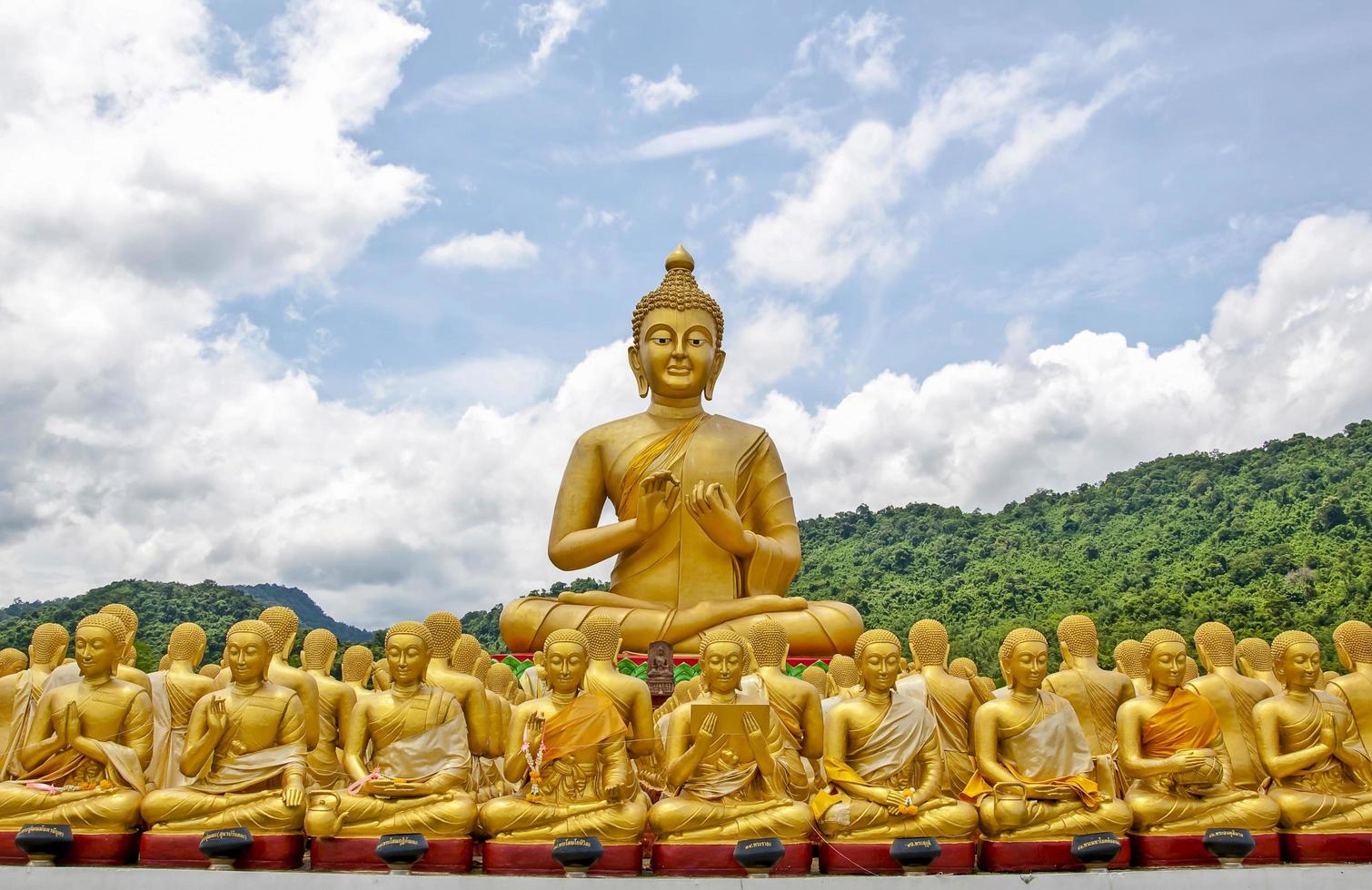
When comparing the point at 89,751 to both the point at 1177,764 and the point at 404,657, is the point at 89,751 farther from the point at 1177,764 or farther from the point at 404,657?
the point at 1177,764

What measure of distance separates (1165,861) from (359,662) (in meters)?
5.68

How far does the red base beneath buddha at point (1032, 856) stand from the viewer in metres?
7.19

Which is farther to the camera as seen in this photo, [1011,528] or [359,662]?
[1011,528]

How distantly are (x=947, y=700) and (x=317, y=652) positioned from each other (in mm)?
4719

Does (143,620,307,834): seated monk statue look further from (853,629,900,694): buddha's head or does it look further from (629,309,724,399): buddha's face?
(629,309,724,399): buddha's face

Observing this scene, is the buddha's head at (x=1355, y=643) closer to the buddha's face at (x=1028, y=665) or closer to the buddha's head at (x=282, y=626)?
the buddha's face at (x=1028, y=665)

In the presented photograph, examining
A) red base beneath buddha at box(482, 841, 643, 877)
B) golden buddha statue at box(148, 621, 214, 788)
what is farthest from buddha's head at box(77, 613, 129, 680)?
red base beneath buddha at box(482, 841, 643, 877)

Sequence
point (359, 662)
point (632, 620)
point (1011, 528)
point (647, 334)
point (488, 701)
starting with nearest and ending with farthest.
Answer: point (488, 701) → point (359, 662) → point (632, 620) → point (647, 334) → point (1011, 528)

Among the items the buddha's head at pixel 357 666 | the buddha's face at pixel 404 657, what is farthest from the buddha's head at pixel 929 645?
the buddha's head at pixel 357 666

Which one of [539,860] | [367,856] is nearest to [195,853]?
[367,856]

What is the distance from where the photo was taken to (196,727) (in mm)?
7305

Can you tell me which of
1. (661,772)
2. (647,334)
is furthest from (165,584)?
(661,772)

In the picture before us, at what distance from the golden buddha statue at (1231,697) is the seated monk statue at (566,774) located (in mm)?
3865

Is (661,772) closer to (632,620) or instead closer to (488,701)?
(488,701)
